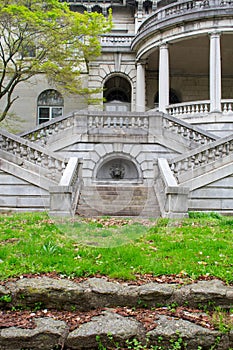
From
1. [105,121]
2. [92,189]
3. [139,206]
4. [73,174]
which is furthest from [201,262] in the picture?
[105,121]

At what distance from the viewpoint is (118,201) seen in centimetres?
1309

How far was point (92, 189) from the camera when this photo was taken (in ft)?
46.0

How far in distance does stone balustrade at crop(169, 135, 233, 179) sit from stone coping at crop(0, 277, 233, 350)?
7.89 metres

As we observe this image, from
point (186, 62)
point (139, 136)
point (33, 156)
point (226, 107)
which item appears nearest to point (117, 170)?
point (139, 136)

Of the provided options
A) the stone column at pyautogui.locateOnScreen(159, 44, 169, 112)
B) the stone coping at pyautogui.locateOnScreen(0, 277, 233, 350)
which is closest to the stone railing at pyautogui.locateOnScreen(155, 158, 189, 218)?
the stone coping at pyautogui.locateOnScreen(0, 277, 233, 350)

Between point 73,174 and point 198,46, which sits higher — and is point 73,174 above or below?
below

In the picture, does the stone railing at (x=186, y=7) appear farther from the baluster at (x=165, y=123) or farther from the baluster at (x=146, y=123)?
the baluster at (x=146, y=123)

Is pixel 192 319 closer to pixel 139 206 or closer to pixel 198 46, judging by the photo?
pixel 139 206

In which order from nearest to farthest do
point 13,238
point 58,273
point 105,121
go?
point 58,273
point 13,238
point 105,121

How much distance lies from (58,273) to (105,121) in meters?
11.5

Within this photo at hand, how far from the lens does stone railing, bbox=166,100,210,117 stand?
66.2 ft

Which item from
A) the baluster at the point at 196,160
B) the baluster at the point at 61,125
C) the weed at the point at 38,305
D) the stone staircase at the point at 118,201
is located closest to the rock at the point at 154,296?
the weed at the point at 38,305

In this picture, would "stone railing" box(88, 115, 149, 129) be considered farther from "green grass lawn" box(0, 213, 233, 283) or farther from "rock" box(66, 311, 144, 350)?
"rock" box(66, 311, 144, 350)

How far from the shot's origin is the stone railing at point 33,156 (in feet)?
43.9
